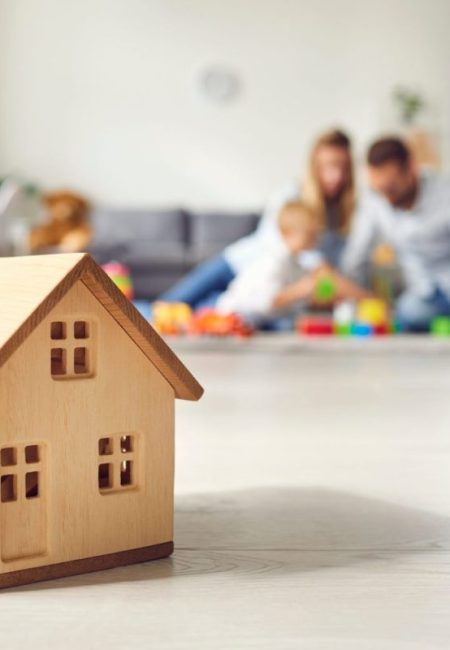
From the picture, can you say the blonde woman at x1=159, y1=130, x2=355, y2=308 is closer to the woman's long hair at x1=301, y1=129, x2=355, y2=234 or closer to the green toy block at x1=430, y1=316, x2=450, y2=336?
the woman's long hair at x1=301, y1=129, x2=355, y2=234

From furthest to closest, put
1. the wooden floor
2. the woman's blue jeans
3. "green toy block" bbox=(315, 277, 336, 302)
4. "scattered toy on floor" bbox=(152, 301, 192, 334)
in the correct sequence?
1. the woman's blue jeans
2. "green toy block" bbox=(315, 277, 336, 302)
3. "scattered toy on floor" bbox=(152, 301, 192, 334)
4. the wooden floor

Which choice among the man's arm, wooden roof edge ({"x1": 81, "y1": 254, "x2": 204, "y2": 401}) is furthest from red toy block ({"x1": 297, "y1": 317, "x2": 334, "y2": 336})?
wooden roof edge ({"x1": 81, "y1": 254, "x2": 204, "y2": 401})

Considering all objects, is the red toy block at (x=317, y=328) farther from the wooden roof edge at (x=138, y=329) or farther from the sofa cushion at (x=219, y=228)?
the wooden roof edge at (x=138, y=329)

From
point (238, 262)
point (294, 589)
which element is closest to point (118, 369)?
point (294, 589)

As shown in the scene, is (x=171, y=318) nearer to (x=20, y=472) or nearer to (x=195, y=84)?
(x=195, y=84)

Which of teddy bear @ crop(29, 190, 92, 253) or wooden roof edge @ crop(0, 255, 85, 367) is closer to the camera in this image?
wooden roof edge @ crop(0, 255, 85, 367)

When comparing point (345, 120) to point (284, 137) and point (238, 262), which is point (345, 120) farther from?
point (238, 262)

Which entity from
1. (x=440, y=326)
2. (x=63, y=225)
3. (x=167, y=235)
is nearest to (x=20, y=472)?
(x=440, y=326)

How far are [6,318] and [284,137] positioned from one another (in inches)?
211

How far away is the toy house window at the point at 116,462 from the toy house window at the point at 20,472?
45 millimetres

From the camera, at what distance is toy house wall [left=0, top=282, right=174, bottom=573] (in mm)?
563

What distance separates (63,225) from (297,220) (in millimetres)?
1871

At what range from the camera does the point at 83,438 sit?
0.59 meters

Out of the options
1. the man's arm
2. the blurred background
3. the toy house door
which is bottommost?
the toy house door
